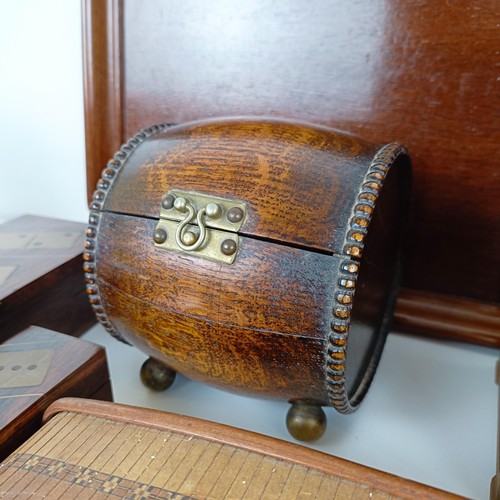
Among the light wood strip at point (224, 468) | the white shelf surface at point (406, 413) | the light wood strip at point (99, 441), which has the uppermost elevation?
the light wood strip at point (224, 468)

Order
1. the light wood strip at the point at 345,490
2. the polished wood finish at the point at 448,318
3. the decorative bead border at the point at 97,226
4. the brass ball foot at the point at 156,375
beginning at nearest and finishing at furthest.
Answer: the light wood strip at the point at 345,490 < the decorative bead border at the point at 97,226 < the brass ball foot at the point at 156,375 < the polished wood finish at the point at 448,318

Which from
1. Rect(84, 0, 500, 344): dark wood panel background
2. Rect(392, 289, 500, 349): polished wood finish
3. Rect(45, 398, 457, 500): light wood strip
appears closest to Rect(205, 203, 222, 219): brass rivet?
Rect(45, 398, 457, 500): light wood strip

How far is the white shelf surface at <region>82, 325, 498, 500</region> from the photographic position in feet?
3.31

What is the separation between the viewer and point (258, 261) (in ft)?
2.72

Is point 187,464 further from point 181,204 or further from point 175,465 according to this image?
point 181,204

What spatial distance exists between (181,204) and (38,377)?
385 mm

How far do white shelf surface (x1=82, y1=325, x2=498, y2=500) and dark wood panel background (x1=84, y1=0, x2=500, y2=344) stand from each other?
20cm

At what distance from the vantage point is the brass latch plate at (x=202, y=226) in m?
0.84

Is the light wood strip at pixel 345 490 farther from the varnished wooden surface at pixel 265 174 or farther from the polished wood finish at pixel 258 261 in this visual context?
the varnished wooden surface at pixel 265 174

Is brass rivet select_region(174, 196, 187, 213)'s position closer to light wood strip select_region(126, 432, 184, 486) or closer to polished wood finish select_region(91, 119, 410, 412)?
polished wood finish select_region(91, 119, 410, 412)

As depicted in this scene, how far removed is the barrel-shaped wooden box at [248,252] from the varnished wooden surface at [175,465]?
5.3 inches

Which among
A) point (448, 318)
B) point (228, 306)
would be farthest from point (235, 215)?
point (448, 318)

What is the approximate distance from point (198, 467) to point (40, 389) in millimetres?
322

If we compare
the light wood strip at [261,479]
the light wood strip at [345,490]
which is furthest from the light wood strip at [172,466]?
the light wood strip at [345,490]
